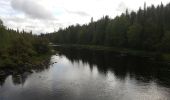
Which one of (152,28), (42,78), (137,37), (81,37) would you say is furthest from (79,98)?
(81,37)

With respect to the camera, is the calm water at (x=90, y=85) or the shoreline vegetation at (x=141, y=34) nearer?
the calm water at (x=90, y=85)

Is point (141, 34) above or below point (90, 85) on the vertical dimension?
above

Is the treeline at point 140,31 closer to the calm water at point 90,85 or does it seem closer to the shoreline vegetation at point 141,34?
the shoreline vegetation at point 141,34

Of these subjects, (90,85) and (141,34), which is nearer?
(90,85)

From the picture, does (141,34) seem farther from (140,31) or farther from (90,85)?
(90,85)

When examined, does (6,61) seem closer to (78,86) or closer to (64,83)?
(64,83)

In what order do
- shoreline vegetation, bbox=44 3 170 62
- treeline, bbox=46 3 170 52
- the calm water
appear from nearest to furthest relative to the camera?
the calm water
shoreline vegetation, bbox=44 3 170 62
treeline, bbox=46 3 170 52

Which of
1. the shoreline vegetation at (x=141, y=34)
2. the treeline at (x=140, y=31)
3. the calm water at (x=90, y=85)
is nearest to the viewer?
the calm water at (x=90, y=85)

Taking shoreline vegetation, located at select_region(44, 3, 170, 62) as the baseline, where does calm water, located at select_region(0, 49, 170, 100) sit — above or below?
below

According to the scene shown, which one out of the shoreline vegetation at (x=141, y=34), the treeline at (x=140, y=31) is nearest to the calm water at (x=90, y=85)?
the shoreline vegetation at (x=141, y=34)

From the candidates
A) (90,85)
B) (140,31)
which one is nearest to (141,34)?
(140,31)

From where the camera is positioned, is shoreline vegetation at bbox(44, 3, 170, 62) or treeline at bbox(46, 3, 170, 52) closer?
A: shoreline vegetation at bbox(44, 3, 170, 62)

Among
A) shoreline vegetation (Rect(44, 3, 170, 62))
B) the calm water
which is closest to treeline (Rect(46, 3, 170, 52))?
shoreline vegetation (Rect(44, 3, 170, 62))

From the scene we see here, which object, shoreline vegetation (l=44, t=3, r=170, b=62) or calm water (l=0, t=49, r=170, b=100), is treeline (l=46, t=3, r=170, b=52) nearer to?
shoreline vegetation (l=44, t=3, r=170, b=62)
